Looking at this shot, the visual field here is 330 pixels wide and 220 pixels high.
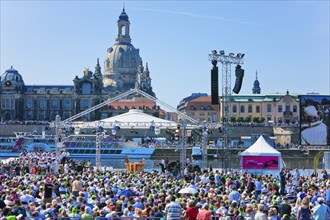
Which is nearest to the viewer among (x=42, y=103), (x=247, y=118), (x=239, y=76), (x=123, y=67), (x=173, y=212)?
(x=173, y=212)

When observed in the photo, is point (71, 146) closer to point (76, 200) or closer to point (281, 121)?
point (281, 121)

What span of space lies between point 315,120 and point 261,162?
86.3 feet

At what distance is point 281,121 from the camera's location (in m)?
102

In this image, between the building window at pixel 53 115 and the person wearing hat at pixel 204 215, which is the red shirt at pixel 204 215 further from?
the building window at pixel 53 115

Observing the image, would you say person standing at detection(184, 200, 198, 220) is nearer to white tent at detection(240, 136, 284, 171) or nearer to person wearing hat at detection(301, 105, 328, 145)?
white tent at detection(240, 136, 284, 171)

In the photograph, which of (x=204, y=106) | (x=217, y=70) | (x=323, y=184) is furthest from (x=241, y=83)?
(x=204, y=106)

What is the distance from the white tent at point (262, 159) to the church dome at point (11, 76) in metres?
83.9

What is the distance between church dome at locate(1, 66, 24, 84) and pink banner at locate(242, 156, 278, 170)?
8392cm

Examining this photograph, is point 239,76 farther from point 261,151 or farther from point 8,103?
point 8,103

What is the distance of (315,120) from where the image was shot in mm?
58156

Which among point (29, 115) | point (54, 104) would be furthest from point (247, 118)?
point (29, 115)

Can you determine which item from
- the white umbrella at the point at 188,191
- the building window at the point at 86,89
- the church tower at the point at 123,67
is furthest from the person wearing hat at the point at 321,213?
the church tower at the point at 123,67

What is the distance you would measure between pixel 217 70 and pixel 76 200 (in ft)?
61.9

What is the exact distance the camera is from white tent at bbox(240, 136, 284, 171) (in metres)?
33.1
